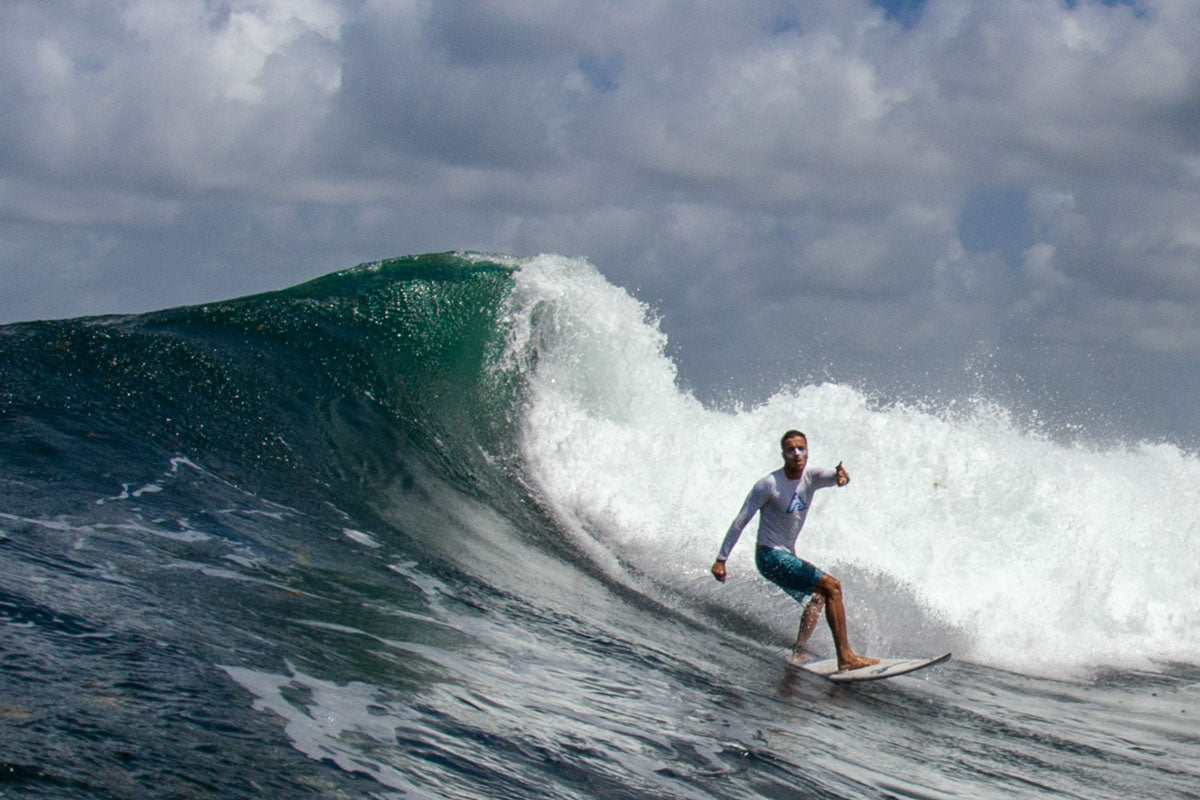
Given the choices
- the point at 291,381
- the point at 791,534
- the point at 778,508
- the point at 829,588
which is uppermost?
the point at 291,381

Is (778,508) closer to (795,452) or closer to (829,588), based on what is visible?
(795,452)

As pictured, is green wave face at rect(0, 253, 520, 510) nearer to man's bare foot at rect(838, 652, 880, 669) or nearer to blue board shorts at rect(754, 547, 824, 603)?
blue board shorts at rect(754, 547, 824, 603)

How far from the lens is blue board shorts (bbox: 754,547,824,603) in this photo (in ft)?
27.3

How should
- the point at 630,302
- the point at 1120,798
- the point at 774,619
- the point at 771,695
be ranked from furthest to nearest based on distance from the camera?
the point at 630,302
the point at 774,619
the point at 771,695
the point at 1120,798

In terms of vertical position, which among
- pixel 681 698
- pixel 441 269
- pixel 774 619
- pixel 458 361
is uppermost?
pixel 441 269

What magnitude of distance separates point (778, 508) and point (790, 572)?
48cm

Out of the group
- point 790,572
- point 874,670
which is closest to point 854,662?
point 874,670

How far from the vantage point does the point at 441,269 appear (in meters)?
17.4

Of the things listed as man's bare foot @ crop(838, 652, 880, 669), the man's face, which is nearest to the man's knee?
man's bare foot @ crop(838, 652, 880, 669)

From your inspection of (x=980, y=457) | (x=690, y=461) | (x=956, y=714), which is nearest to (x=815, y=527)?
(x=690, y=461)

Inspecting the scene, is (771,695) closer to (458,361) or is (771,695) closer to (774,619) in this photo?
(774,619)

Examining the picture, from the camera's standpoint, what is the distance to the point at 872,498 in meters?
14.5

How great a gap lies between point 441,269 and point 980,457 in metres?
8.31

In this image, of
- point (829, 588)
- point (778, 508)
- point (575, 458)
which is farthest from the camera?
point (575, 458)
